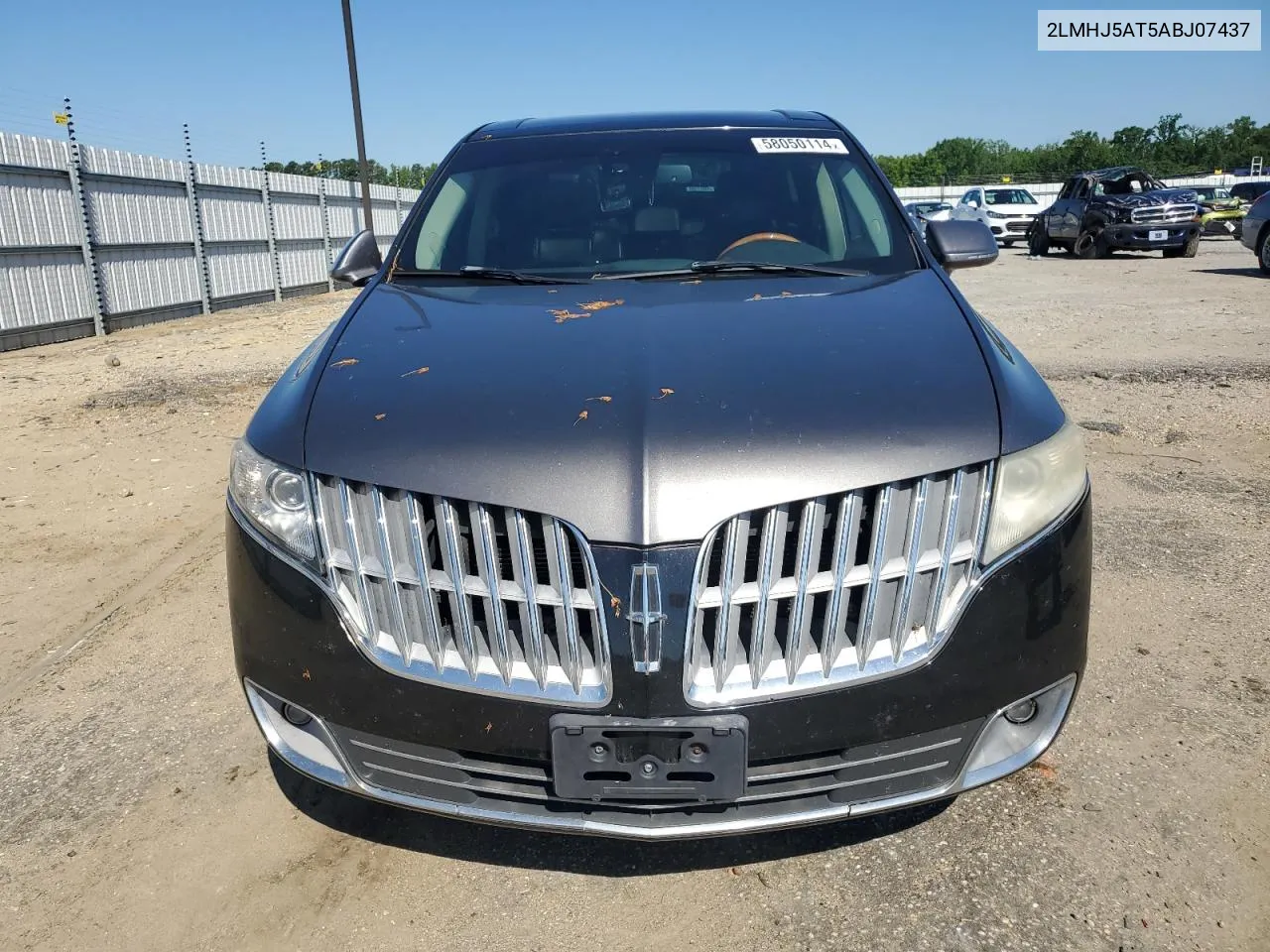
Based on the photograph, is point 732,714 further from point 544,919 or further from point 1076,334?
point 1076,334

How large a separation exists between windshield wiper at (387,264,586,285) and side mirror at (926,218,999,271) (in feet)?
4.02

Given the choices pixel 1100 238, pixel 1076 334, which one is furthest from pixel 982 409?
pixel 1100 238

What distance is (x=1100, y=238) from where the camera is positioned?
65.8ft

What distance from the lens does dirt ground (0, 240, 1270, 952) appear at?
2088mm

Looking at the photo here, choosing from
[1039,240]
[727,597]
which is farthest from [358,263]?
[1039,240]

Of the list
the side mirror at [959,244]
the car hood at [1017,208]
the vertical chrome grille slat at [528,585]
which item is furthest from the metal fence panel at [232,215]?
the car hood at [1017,208]

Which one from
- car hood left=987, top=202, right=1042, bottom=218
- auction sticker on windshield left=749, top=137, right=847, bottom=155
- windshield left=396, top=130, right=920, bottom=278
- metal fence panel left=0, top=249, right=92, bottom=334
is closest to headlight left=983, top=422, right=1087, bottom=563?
windshield left=396, top=130, right=920, bottom=278

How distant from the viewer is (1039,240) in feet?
73.2

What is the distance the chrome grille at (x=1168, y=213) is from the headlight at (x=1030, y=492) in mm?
19700

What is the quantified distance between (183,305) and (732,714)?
15.7 m

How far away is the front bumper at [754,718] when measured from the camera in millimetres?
1850

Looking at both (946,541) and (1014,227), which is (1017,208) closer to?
(1014,227)

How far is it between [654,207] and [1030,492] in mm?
1711

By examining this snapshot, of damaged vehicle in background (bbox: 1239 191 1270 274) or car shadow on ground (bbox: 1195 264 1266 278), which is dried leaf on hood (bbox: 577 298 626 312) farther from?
car shadow on ground (bbox: 1195 264 1266 278)
